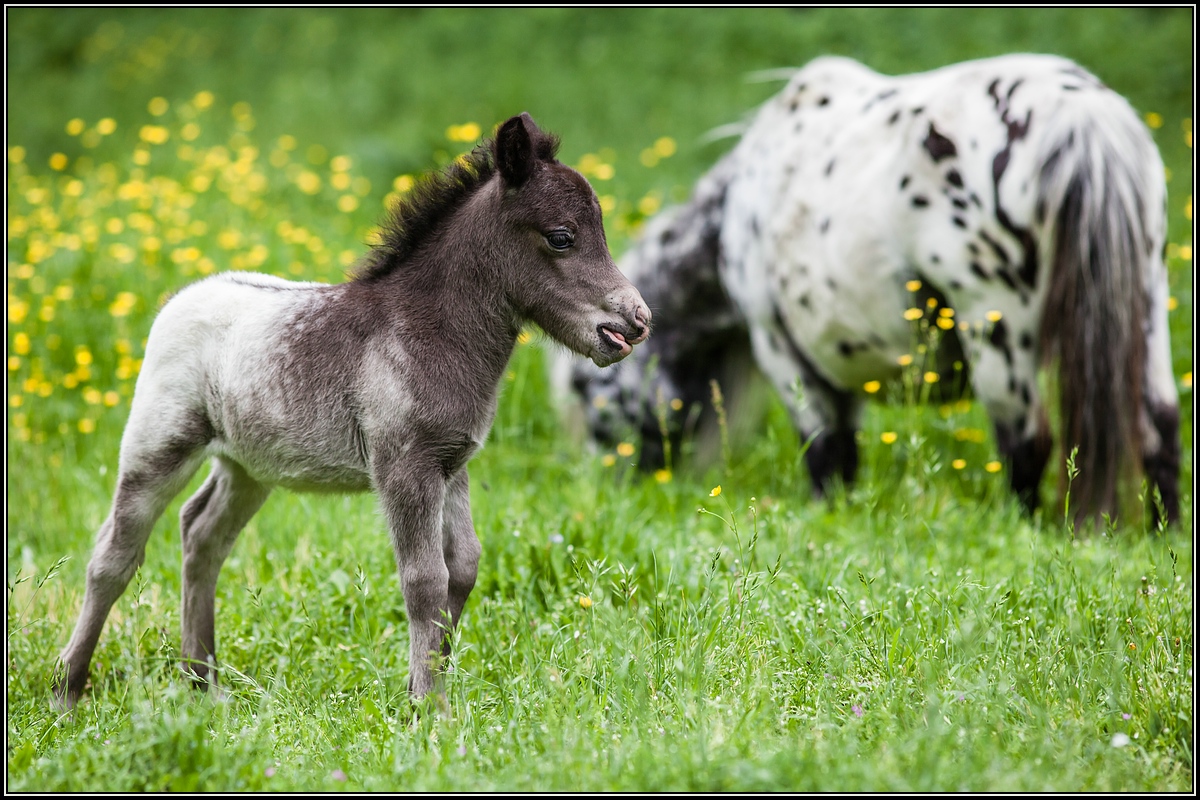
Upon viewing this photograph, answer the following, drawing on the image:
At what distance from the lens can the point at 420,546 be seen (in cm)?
287

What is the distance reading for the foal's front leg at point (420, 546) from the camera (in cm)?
283

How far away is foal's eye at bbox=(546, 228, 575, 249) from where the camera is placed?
112 inches

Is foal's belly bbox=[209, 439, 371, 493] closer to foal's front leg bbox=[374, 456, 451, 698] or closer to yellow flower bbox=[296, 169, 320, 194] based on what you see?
foal's front leg bbox=[374, 456, 451, 698]

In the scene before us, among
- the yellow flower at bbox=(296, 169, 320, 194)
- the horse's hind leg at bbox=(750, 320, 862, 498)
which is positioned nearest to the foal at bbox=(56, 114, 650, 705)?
the horse's hind leg at bbox=(750, 320, 862, 498)

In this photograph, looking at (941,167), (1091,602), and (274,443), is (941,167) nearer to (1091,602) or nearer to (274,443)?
(1091,602)

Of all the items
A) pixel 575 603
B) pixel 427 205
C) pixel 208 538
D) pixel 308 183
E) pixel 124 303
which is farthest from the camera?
pixel 308 183

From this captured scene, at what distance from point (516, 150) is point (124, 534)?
1.79m

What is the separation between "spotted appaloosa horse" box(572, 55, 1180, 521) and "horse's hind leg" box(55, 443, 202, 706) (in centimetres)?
215

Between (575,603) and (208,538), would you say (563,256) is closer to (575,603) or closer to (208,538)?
(575,603)

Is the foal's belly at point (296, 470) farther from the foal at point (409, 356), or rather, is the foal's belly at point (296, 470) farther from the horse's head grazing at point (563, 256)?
the horse's head grazing at point (563, 256)

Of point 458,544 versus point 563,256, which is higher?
point 563,256

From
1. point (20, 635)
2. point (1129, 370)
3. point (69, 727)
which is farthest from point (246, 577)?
point (1129, 370)

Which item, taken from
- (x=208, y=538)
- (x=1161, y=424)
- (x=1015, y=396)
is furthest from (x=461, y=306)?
(x=1161, y=424)

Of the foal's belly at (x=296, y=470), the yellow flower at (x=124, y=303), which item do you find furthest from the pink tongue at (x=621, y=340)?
the yellow flower at (x=124, y=303)
